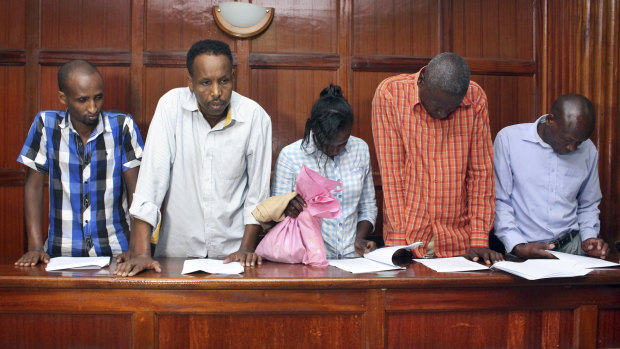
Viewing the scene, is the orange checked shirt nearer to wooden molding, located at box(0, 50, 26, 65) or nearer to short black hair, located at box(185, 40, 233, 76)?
short black hair, located at box(185, 40, 233, 76)

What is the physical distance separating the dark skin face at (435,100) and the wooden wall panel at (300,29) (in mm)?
1064

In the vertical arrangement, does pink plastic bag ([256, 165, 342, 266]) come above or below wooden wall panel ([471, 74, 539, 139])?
below

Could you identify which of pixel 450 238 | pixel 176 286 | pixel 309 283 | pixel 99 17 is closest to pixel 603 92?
pixel 450 238

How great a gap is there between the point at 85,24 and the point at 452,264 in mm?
2454

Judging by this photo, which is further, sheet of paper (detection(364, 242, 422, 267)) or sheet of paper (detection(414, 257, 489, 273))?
sheet of paper (detection(364, 242, 422, 267))

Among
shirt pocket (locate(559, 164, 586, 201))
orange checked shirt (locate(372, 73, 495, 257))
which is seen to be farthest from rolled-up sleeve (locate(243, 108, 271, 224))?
shirt pocket (locate(559, 164, 586, 201))

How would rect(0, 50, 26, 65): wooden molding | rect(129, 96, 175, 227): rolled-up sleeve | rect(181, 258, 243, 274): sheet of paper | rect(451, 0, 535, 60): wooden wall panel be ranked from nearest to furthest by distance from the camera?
rect(181, 258, 243, 274): sheet of paper < rect(129, 96, 175, 227): rolled-up sleeve < rect(0, 50, 26, 65): wooden molding < rect(451, 0, 535, 60): wooden wall panel

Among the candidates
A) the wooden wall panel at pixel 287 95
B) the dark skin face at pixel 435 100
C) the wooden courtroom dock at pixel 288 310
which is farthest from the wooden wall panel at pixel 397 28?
the wooden courtroom dock at pixel 288 310

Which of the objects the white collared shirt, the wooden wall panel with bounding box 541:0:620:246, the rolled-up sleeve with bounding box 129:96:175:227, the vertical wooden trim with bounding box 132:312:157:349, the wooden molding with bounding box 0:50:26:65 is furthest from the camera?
the wooden molding with bounding box 0:50:26:65

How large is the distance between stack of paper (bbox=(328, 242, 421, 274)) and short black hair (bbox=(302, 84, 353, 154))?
560mm

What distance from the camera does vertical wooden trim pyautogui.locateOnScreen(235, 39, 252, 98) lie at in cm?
315

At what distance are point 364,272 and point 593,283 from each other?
2.71ft

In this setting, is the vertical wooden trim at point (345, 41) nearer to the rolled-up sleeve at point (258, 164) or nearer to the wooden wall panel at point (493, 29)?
the wooden wall panel at point (493, 29)

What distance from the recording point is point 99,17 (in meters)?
3.12
